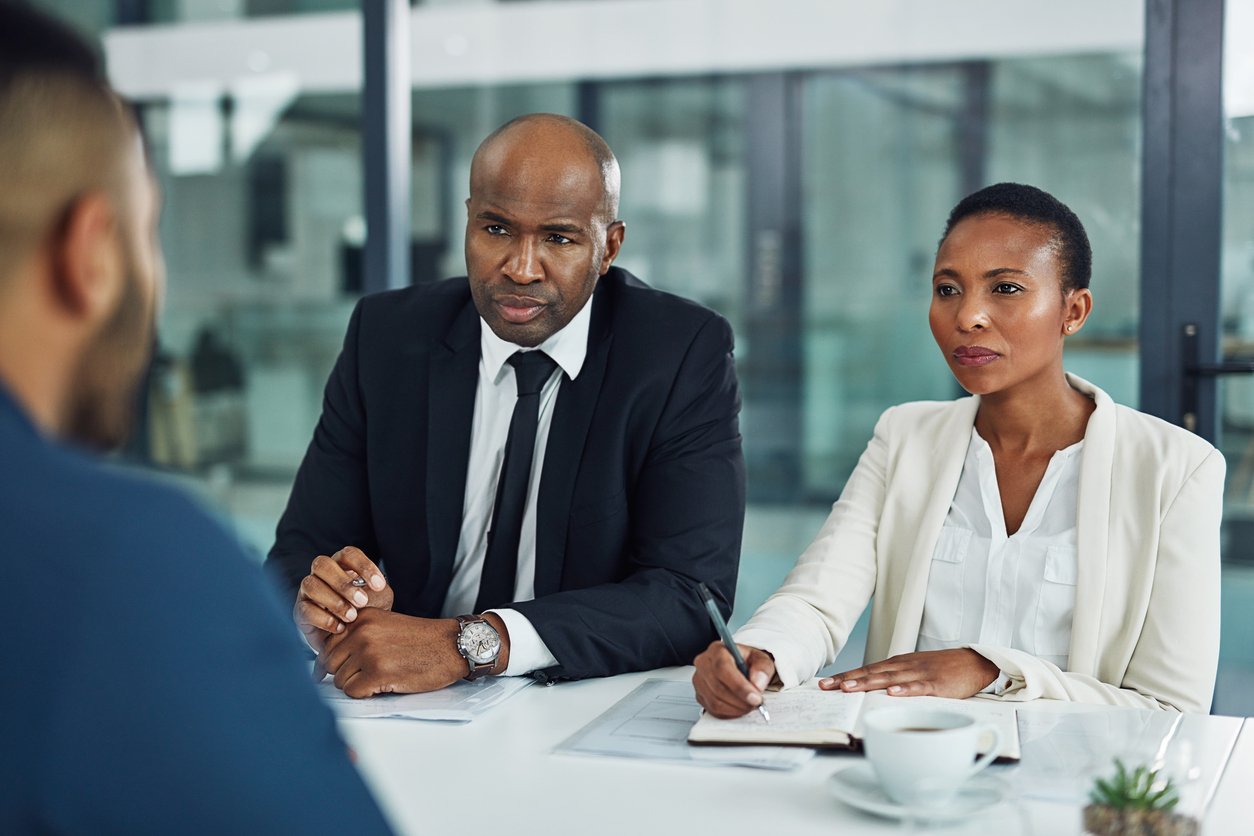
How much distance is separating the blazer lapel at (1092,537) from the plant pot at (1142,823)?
785 millimetres

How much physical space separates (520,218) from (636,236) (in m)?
2.41

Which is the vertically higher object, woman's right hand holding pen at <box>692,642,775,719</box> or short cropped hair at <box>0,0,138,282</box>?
short cropped hair at <box>0,0,138,282</box>

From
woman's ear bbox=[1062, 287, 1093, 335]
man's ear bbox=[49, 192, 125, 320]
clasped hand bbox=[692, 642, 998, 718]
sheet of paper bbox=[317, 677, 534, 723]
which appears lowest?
sheet of paper bbox=[317, 677, 534, 723]

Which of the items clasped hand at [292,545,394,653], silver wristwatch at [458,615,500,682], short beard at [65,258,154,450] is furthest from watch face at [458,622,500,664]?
short beard at [65,258,154,450]

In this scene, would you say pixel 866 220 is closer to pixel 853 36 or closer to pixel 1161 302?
pixel 853 36

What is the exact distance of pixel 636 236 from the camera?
446 centimetres

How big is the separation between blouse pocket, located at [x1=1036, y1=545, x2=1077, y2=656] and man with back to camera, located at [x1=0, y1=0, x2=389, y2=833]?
4.50 feet

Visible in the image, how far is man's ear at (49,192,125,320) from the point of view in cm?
72

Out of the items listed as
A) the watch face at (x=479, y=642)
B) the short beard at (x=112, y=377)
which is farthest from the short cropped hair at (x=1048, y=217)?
the short beard at (x=112, y=377)

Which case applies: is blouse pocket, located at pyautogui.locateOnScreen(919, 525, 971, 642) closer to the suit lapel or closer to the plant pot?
the suit lapel

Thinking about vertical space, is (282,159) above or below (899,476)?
above

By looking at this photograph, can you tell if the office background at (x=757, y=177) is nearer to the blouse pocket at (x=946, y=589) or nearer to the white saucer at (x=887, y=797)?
the blouse pocket at (x=946, y=589)

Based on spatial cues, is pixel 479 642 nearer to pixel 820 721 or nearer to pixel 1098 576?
pixel 820 721

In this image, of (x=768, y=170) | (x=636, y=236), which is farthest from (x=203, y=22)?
(x=768, y=170)
